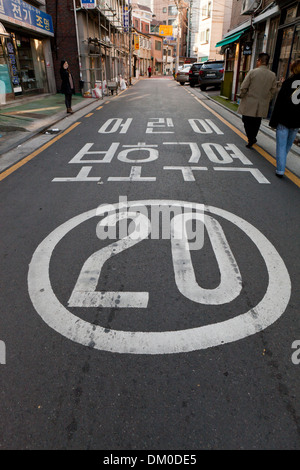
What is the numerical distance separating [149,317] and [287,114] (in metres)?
4.43

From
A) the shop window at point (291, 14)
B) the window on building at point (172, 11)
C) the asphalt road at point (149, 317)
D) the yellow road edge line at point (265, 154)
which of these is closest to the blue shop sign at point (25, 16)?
the yellow road edge line at point (265, 154)

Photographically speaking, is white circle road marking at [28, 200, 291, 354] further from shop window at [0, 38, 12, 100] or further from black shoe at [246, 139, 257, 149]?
shop window at [0, 38, 12, 100]

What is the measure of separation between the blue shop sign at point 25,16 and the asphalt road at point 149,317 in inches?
456

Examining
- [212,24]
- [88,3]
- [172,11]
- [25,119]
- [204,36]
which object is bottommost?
[25,119]

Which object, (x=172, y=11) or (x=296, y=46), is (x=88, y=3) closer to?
(x=296, y=46)

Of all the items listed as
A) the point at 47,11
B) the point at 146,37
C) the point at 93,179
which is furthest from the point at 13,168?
the point at 146,37

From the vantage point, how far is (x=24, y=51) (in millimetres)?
15742

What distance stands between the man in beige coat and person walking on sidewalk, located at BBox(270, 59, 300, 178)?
1.58 m

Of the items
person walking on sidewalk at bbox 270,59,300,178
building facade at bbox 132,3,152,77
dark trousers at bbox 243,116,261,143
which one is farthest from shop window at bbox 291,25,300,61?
building facade at bbox 132,3,152,77

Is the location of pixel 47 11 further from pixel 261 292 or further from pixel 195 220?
pixel 261 292

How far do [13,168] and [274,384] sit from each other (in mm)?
5692

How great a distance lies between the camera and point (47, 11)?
738 inches

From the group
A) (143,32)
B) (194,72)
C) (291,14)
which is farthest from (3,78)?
(143,32)

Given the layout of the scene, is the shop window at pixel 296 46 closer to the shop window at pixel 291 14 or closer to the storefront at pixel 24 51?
the shop window at pixel 291 14
